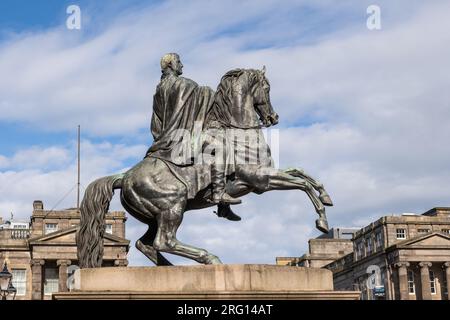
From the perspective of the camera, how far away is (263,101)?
14.7 meters

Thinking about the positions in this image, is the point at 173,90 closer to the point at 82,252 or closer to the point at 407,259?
the point at 82,252

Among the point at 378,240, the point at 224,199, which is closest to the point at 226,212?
the point at 224,199

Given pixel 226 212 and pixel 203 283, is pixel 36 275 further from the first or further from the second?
pixel 203 283

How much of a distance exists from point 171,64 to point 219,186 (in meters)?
2.38

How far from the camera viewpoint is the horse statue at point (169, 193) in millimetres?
13648

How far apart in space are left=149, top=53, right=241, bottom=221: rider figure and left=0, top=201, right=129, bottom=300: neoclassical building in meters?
66.4

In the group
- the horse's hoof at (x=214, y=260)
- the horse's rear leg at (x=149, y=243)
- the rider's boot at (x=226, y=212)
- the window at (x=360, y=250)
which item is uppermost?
the window at (x=360, y=250)

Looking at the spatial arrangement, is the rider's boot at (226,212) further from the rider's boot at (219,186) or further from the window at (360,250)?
the window at (360,250)

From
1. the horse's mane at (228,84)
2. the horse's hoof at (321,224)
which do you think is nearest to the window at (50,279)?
the horse's mane at (228,84)

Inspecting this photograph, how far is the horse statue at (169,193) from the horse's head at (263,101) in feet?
0.68

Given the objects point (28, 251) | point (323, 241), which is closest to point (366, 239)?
point (323, 241)

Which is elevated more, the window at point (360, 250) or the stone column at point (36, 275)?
the window at point (360, 250)

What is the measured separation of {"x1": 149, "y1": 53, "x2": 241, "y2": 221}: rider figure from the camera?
1394 centimetres

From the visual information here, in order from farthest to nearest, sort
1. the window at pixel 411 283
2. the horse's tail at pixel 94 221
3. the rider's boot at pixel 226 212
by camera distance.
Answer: the window at pixel 411 283 < the rider's boot at pixel 226 212 < the horse's tail at pixel 94 221
